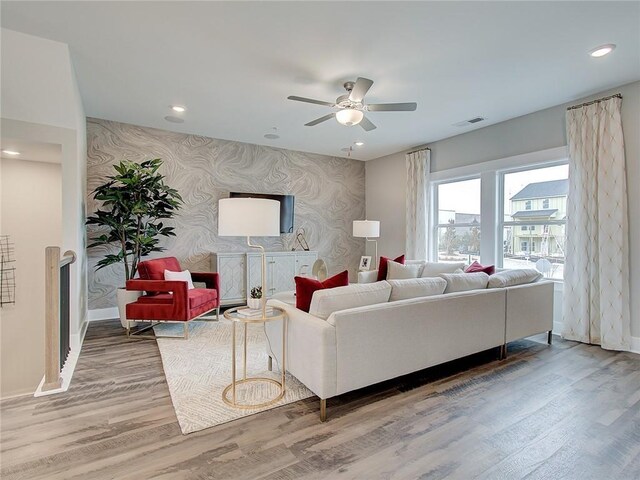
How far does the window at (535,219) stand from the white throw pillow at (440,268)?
966 millimetres

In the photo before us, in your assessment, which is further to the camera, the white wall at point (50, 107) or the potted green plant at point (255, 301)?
the white wall at point (50, 107)

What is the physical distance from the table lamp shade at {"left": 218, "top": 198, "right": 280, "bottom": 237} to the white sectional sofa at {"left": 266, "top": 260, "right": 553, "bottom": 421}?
63cm

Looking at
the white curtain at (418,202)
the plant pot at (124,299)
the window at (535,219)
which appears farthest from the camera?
the white curtain at (418,202)

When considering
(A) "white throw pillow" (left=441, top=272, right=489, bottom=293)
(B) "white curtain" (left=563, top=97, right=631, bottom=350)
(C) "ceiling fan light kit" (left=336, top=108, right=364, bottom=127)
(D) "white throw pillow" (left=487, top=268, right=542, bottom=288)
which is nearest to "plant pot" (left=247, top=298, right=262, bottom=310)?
(A) "white throw pillow" (left=441, top=272, right=489, bottom=293)

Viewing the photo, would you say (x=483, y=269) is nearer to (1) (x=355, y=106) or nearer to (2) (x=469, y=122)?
(2) (x=469, y=122)

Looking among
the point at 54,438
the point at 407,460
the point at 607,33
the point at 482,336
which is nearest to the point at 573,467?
the point at 407,460

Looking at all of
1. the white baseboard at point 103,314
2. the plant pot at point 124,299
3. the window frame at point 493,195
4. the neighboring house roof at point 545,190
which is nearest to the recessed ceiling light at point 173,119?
the plant pot at point 124,299

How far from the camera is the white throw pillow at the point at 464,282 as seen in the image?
2957 millimetres

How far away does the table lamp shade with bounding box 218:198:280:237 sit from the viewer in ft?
7.55

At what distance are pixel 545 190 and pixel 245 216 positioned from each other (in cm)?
409

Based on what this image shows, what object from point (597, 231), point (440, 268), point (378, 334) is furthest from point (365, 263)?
point (378, 334)

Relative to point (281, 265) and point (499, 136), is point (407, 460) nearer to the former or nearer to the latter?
point (281, 265)

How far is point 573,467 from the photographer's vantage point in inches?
68.6

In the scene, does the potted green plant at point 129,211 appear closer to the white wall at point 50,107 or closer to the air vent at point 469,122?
the white wall at point 50,107
